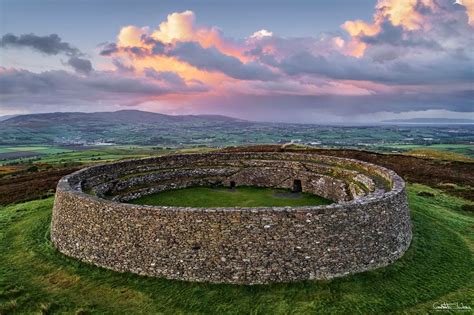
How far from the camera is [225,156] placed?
112 ft

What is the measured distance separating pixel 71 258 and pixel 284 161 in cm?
2035

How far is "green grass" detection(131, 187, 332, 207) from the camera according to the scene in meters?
23.8

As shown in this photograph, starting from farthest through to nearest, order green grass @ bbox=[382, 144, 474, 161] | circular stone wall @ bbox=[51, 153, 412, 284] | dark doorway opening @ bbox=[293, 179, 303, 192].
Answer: green grass @ bbox=[382, 144, 474, 161] < dark doorway opening @ bbox=[293, 179, 303, 192] < circular stone wall @ bbox=[51, 153, 412, 284]

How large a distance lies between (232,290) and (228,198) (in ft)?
38.9

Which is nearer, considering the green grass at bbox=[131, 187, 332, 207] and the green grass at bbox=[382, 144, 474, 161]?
the green grass at bbox=[131, 187, 332, 207]

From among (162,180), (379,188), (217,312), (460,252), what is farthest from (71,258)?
(460,252)

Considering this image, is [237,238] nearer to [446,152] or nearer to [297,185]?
[297,185]

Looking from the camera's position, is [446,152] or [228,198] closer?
[228,198]

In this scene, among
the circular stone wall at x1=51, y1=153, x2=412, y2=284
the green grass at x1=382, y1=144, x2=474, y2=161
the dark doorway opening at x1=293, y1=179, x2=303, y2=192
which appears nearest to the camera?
the circular stone wall at x1=51, y1=153, x2=412, y2=284

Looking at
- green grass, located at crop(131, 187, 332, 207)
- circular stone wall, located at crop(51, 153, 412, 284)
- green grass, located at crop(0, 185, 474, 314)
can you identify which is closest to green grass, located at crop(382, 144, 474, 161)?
green grass, located at crop(131, 187, 332, 207)

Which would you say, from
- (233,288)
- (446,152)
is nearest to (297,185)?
(233,288)

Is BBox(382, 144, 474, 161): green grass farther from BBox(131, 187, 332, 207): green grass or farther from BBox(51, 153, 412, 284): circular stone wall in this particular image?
BBox(51, 153, 412, 284): circular stone wall

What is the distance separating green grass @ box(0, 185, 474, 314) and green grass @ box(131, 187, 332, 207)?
819 cm

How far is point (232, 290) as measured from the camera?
13758 mm
